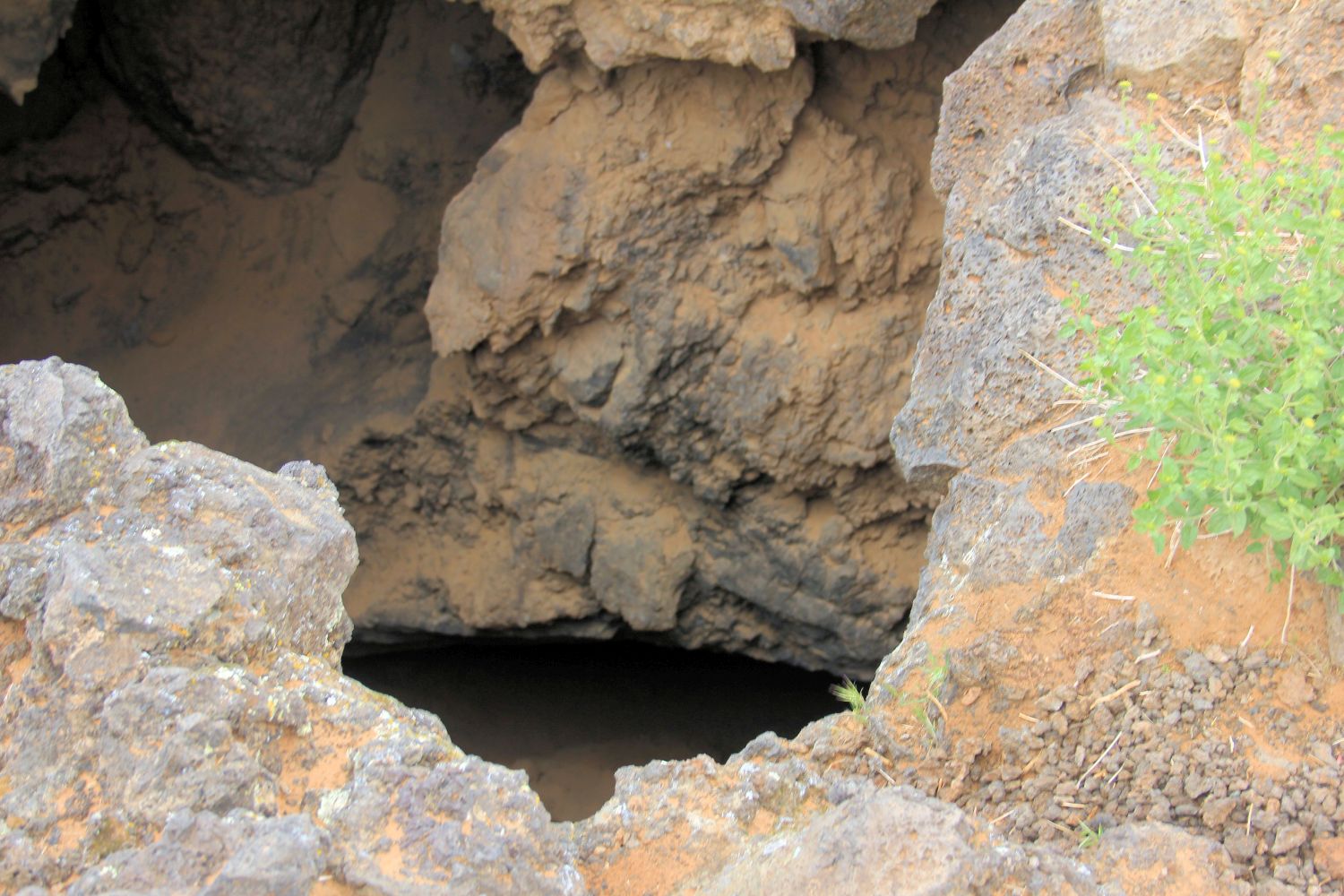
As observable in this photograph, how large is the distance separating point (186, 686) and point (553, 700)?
3.51 meters

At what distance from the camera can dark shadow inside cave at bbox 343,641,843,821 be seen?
15.2ft

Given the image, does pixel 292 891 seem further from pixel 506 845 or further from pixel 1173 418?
pixel 1173 418

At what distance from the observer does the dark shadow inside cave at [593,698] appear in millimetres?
4629

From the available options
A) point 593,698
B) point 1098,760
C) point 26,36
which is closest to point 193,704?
point 1098,760

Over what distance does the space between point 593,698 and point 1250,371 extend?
3.66m

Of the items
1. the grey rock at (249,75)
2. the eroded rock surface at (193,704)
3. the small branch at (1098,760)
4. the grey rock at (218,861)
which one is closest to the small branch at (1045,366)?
the small branch at (1098,760)

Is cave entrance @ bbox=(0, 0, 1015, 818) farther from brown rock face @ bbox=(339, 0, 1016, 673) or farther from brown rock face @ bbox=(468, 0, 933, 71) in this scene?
Answer: brown rock face @ bbox=(468, 0, 933, 71)

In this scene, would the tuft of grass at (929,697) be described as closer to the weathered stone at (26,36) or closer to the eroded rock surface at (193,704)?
the eroded rock surface at (193,704)

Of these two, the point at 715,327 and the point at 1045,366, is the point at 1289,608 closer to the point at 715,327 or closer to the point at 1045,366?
the point at 1045,366

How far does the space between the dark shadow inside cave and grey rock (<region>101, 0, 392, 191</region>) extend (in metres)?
1.94

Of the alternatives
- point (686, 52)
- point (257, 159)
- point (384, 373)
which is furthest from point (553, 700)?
point (686, 52)

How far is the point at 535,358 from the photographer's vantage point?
381cm

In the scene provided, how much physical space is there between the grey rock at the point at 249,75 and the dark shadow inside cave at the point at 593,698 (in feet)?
6.36

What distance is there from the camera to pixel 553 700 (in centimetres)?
481
